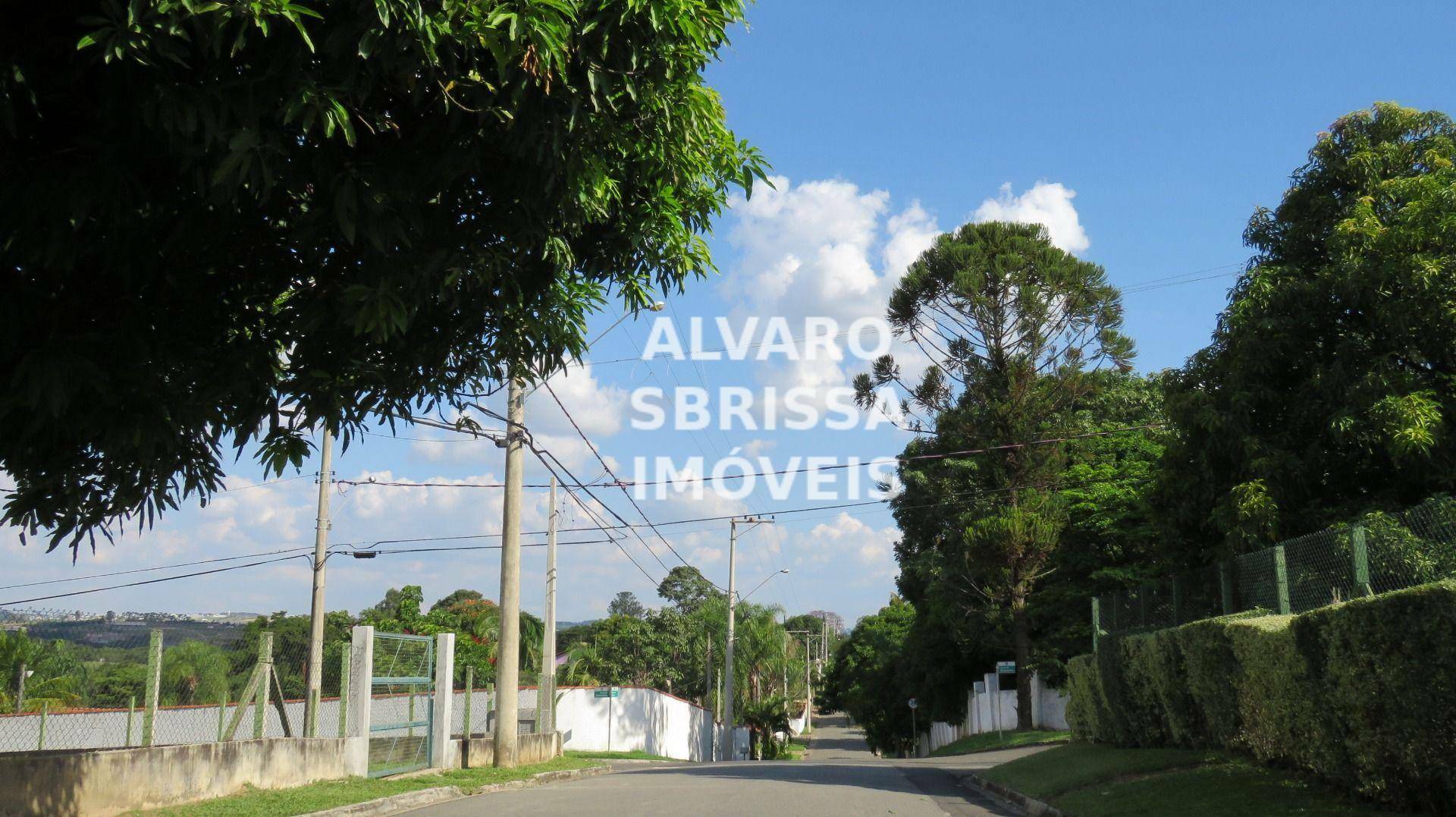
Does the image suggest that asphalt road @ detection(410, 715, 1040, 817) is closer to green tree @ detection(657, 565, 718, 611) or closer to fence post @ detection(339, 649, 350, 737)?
fence post @ detection(339, 649, 350, 737)

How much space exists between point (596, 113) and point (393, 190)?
3.64ft

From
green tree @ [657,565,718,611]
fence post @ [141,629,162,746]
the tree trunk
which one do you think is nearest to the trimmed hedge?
fence post @ [141,629,162,746]

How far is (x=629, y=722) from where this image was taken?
41.3 meters

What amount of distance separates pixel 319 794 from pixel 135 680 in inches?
94.4

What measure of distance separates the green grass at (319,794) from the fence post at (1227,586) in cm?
1044

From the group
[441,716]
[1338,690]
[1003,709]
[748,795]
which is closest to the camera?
[1338,690]

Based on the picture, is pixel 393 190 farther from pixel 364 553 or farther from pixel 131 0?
pixel 364 553

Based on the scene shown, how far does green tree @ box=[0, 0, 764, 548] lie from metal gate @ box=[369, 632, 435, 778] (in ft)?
33.3

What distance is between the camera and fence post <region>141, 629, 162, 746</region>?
12.2 m

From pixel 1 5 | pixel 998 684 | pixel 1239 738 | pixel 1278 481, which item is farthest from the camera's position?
pixel 998 684

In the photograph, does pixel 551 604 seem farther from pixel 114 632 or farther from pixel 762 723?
pixel 762 723

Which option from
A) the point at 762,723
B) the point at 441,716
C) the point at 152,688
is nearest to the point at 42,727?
the point at 152,688

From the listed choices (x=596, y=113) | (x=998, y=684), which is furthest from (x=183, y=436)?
(x=998, y=684)

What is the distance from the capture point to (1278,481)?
17.0 meters
